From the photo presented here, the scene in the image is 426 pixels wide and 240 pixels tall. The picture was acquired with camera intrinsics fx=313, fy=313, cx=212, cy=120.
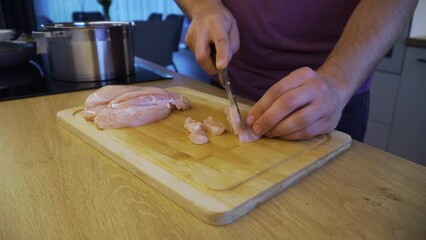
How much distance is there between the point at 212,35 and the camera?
0.75 metres

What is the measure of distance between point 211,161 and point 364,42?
17.0 inches

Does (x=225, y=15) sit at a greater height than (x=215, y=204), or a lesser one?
greater

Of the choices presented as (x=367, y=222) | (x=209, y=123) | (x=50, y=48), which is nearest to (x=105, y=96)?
(x=209, y=123)

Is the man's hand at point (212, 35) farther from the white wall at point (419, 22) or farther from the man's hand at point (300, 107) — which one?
the white wall at point (419, 22)

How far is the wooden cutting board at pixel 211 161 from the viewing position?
Result: 0.47 m

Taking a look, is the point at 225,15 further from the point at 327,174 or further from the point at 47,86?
the point at 47,86

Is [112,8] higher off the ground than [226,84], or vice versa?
[112,8]

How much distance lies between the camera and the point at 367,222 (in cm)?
44

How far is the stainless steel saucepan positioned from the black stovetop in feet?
0.10

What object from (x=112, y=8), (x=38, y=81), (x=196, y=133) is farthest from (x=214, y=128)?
(x=112, y=8)

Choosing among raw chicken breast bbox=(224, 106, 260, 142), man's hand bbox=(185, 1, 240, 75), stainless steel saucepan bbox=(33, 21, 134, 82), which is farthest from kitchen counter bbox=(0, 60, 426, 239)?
stainless steel saucepan bbox=(33, 21, 134, 82)

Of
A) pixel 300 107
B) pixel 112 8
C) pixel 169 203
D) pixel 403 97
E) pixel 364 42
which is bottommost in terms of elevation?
pixel 403 97

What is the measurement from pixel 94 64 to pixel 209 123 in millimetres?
583

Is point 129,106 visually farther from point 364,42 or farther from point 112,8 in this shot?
point 112,8
